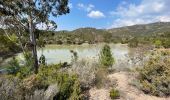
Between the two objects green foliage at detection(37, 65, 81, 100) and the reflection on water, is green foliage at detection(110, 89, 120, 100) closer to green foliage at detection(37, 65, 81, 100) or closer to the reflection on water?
green foliage at detection(37, 65, 81, 100)

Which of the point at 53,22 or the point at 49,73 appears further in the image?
the point at 53,22

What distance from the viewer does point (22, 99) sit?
7.84 meters

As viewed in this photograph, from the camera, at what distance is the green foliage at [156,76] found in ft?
34.7

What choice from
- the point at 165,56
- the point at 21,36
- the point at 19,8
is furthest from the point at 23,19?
the point at 165,56

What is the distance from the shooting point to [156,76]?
11047 millimetres

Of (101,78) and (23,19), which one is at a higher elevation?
(23,19)

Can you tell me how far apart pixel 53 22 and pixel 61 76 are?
36.0 ft

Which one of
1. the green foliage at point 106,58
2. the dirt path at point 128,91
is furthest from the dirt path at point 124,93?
the green foliage at point 106,58

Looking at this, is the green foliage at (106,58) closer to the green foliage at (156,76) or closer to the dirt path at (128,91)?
the dirt path at (128,91)

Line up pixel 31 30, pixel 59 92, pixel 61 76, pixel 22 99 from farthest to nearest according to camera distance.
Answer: pixel 31 30 < pixel 61 76 < pixel 59 92 < pixel 22 99

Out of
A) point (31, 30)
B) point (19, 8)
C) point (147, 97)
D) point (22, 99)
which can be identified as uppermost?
point (19, 8)

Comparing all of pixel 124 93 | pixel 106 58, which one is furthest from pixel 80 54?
pixel 124 93

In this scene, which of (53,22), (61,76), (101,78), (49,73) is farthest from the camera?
(53,22)

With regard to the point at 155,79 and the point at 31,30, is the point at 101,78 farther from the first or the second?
the point at 31,30
